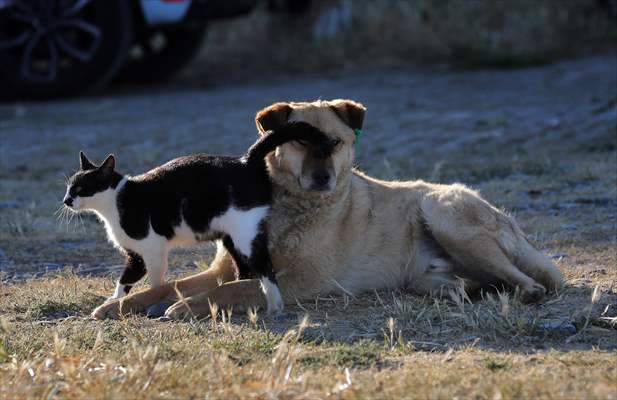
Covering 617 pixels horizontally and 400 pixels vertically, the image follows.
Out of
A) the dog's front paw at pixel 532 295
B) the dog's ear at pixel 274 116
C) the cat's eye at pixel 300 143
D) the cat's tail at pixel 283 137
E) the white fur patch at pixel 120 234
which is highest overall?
the dog's ear at pixel 274 116

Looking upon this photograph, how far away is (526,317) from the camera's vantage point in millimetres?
4953

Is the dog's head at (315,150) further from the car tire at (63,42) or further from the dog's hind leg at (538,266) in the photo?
the car tire at (63,42)

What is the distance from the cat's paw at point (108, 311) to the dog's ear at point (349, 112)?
1650mm

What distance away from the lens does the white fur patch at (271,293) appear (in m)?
5.31

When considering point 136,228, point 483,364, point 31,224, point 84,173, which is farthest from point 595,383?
point 31,224

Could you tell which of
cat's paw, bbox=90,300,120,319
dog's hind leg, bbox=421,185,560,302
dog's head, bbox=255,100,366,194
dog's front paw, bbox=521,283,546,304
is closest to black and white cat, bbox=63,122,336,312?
dog's head, bbox=255,100,366,194

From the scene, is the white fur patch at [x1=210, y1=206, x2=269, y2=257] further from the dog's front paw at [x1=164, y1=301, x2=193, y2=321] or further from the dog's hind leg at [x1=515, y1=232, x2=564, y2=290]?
the dog's hind leg at [x1=515, y1=232, x2=564, y2=290]

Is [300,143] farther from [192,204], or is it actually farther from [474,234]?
[474,234]

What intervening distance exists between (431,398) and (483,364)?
20.9 inches

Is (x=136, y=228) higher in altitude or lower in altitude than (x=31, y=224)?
higher

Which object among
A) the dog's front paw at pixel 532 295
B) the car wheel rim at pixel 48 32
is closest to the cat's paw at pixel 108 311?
the dog's front paw at pixel 532 295

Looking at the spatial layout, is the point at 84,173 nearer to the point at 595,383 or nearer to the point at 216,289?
the point at 216,289

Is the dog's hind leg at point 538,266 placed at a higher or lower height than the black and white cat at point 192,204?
lower

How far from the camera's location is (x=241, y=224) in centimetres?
523
